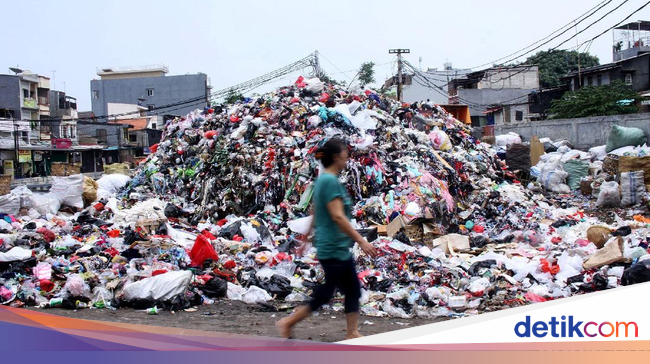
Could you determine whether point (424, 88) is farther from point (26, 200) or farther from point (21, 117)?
point (26, 200)

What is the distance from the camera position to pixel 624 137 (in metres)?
14.2

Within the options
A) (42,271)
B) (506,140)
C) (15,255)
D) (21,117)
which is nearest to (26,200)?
(15,255)

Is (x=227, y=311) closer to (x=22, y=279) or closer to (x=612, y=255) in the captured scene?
(x=22, y=279)

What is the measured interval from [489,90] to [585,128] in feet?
69.3

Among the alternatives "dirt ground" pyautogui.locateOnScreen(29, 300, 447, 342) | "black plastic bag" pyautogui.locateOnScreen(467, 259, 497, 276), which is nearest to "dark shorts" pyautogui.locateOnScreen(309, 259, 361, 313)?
"dirt ground" pyautogui.locateOnScreen(29, 300, 447, 342)

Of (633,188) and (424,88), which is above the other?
(424,88)

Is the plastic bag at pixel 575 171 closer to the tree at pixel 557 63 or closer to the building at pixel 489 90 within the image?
the building at pixel 489 90

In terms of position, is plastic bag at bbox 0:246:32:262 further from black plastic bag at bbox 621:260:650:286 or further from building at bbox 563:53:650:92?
building at bbox 563:53:650:92

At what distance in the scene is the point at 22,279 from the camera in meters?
5.51

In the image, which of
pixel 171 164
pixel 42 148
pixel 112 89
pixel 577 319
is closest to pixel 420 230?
pixel 577 319

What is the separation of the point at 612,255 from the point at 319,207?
3698mm

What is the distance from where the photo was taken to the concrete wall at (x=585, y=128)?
15.0 metres

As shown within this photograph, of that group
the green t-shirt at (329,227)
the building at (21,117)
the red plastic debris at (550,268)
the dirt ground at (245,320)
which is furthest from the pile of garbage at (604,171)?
the building at (21,117)

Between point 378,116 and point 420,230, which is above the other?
point 378,116
